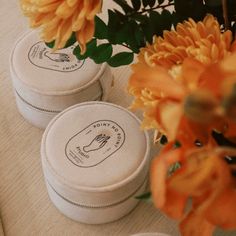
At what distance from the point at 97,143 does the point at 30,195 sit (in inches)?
3.7

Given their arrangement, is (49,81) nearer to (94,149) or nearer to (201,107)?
(94,149)

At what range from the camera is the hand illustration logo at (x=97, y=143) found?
49 centimetres

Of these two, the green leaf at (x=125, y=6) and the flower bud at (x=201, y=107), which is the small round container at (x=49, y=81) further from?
the flower bud at (x=201, y=107)

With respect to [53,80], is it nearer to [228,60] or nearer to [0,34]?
[0,34]

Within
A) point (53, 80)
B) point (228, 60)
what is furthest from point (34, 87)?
point (228, 60)

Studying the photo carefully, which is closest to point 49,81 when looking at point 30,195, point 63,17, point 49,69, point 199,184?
point 49,69

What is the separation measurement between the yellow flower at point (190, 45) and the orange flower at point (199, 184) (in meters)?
0.09

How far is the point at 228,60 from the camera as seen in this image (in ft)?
0.67

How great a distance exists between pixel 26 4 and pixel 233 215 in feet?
0.61

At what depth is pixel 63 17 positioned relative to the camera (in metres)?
0.28

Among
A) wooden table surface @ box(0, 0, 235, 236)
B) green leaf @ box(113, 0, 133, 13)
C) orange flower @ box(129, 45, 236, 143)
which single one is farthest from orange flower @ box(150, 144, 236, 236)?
wooden table surface @ box(0, 0, 235, 236)

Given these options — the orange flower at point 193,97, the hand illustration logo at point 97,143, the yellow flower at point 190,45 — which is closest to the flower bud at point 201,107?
the orange flower at point 193,97

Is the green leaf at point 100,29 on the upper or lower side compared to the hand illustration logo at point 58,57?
upper

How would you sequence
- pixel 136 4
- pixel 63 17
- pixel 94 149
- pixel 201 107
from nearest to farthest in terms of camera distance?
pixel 201 107, pixel 63 17, pixel 136 4, pixel 94 149
